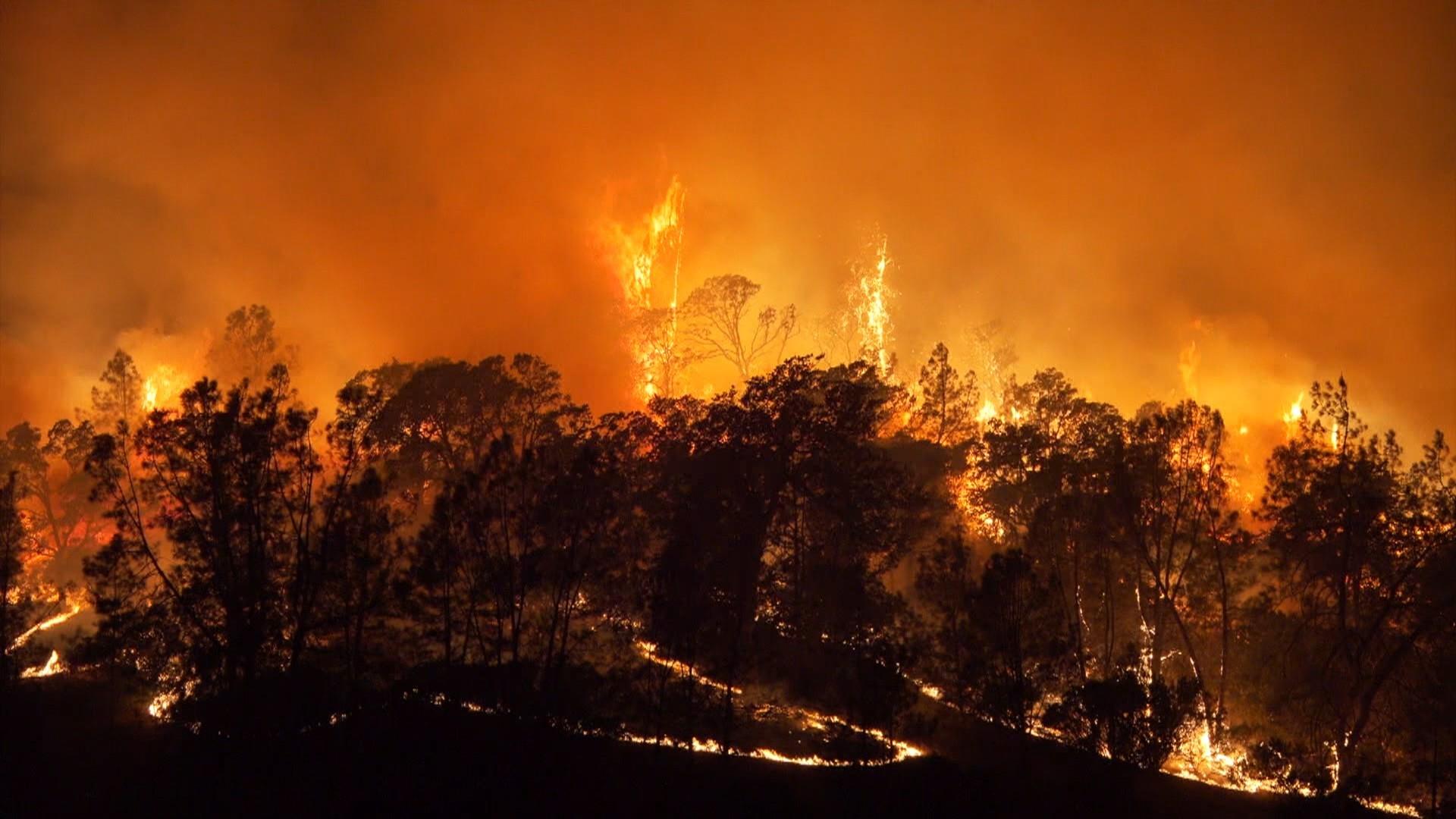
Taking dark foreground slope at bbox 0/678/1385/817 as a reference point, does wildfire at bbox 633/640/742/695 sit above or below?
above

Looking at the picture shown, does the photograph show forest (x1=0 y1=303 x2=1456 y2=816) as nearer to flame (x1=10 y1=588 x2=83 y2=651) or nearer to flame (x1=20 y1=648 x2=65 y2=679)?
flame (x1=20 y1=648 x2=65 y2=679)

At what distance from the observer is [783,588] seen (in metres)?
33.8

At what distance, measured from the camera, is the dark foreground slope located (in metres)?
22.9

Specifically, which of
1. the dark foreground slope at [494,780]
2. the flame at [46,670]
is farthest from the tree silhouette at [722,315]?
the dark foreground slope at [494,780]

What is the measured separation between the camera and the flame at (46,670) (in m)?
38.2

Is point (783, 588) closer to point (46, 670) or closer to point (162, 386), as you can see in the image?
point (46, 670)

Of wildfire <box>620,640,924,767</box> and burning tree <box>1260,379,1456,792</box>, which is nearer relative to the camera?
Result: wildfire <box>620,640,924,767</box>

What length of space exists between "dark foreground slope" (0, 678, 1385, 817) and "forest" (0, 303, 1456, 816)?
107 centimetres

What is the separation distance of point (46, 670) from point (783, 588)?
30.7 m

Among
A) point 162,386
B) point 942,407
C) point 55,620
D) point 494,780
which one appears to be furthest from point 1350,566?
point 162,386

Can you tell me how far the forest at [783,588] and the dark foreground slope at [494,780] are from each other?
1.07 m

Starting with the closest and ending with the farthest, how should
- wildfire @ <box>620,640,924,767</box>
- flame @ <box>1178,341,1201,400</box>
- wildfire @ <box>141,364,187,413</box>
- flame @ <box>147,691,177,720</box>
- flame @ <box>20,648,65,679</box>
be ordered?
1. wildfire @ <box>620,640,924,767</box>
2. flame @ <box>147,691,177,720</box>
3. flame @ <box>20,648,65,679</box>
4. wildfire @ <box>141,364,187,413</box>
5. flame @ <box>1178,341,1201,400</box>

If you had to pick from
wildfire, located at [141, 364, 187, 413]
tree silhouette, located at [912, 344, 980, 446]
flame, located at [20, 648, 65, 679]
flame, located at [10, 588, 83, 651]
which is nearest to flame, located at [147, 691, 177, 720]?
flame, located at [20, 648, 65, 679]

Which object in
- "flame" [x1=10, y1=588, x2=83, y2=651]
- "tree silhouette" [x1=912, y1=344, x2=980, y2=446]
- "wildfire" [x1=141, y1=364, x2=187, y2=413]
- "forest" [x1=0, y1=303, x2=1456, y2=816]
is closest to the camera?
"forest" [x1=0, y1=303, x2=1456, y2=816]
